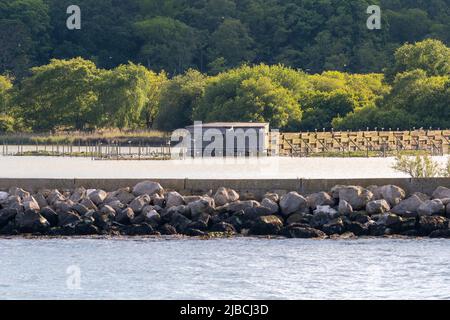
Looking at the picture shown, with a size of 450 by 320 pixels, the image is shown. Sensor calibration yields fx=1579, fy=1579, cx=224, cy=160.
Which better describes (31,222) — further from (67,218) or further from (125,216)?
(125,216)

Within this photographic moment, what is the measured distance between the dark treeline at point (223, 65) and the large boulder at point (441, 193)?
49095mm

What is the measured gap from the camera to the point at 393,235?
4522 cm

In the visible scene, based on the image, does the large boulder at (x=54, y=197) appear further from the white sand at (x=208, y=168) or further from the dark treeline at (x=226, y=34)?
the dark treeline at (x=226, y=34)

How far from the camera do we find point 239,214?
46.1 m

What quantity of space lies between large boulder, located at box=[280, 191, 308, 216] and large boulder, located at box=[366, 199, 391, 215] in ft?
6.03

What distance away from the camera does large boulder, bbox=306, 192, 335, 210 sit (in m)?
46.2

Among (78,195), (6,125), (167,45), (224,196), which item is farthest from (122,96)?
(224,196)

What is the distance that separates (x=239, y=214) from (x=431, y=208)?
557cm

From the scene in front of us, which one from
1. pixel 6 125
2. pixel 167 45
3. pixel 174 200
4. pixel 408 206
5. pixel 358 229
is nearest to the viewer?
pixel 358 229

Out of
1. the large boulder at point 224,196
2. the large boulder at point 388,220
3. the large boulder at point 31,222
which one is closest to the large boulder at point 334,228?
the large boulder at point 388,220

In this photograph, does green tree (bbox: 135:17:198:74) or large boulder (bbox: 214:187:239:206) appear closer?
large boulder (bbox: 214:187:239:206)

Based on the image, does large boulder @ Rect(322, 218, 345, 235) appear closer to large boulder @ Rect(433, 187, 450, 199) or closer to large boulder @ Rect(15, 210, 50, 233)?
large boulder @ Rect(433, 187, 450, 199)

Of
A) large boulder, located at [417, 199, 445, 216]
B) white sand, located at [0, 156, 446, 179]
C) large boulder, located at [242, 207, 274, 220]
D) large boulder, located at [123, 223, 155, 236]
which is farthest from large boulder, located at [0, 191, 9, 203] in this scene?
large boulder, located at [417, 199, 445, 216]

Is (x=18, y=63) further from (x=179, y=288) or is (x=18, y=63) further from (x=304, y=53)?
(x=179, y=288)
